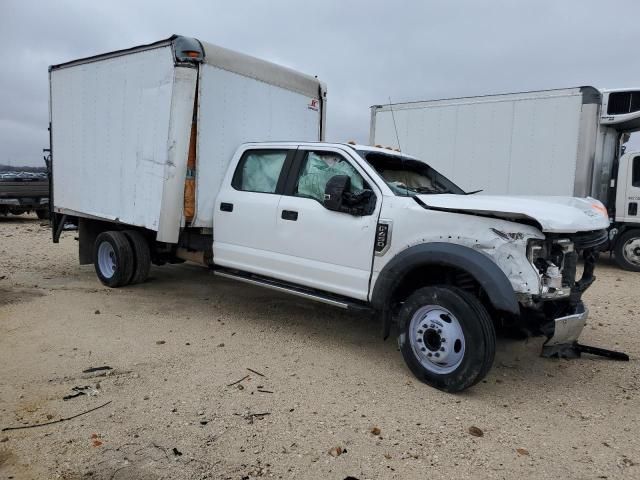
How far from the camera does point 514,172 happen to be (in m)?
10.2

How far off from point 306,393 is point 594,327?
3.71 meters

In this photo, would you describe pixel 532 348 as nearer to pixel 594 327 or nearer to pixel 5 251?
pixel 594 327

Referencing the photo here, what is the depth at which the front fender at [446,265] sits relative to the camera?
3.61 m

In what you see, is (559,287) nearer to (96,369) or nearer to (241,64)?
(96,369)

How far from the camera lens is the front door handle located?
5016 millimetres

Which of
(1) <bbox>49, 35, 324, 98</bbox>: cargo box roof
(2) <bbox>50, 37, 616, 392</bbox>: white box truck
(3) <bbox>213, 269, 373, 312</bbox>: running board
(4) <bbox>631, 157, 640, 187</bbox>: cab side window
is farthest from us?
→ (4) <bbox>631, 157, 640, 187</bbox>: cab side window

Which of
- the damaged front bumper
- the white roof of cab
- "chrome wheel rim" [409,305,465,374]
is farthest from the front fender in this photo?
the white roof of cab

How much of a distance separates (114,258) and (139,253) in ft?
1.21

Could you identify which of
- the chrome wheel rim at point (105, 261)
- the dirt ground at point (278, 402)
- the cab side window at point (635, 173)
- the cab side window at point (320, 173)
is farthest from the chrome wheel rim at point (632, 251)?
the chrome wheel rim at point (105, 261)

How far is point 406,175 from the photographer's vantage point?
5.14 m

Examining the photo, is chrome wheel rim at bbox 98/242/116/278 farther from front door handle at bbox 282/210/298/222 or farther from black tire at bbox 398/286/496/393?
black tire at bbox 398/286/496/393

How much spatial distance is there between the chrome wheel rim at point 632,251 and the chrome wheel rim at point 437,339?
771 cm

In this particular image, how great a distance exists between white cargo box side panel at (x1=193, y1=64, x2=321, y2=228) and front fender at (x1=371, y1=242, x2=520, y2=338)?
254cm

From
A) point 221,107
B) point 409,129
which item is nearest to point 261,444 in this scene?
point 221,107
